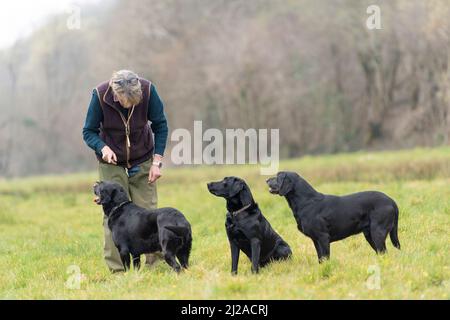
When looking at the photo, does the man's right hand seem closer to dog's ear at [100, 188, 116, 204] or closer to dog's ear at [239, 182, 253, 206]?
dog's ear at [100, 188, 116, 204]

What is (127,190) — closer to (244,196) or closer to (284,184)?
(244,196)

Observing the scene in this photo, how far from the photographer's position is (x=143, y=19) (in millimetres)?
37281

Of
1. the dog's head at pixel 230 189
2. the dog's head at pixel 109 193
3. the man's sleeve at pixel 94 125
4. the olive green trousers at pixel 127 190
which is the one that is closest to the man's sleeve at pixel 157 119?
the olive green trousers at pixel 127 190

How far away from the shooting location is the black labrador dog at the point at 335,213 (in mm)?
7156

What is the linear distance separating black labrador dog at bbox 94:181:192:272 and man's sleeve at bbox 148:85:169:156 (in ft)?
2.95

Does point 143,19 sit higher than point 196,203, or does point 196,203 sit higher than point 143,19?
point 143,19

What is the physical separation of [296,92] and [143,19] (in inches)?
383

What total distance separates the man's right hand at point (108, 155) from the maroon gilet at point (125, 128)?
255 millimetres

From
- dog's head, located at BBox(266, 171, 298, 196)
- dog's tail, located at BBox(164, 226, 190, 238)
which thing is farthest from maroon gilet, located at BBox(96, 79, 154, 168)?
dog's head, located at BBox(266, 171, 298, 196)

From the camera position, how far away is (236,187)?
7277mm

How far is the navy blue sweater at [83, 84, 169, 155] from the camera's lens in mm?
7934

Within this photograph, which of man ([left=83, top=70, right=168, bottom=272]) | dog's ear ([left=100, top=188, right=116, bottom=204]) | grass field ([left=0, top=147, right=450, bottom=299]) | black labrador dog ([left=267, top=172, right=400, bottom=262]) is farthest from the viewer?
man ([left=83, top=70, right=168, bottom=272])

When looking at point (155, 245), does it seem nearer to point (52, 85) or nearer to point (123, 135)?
point (123, 135)
